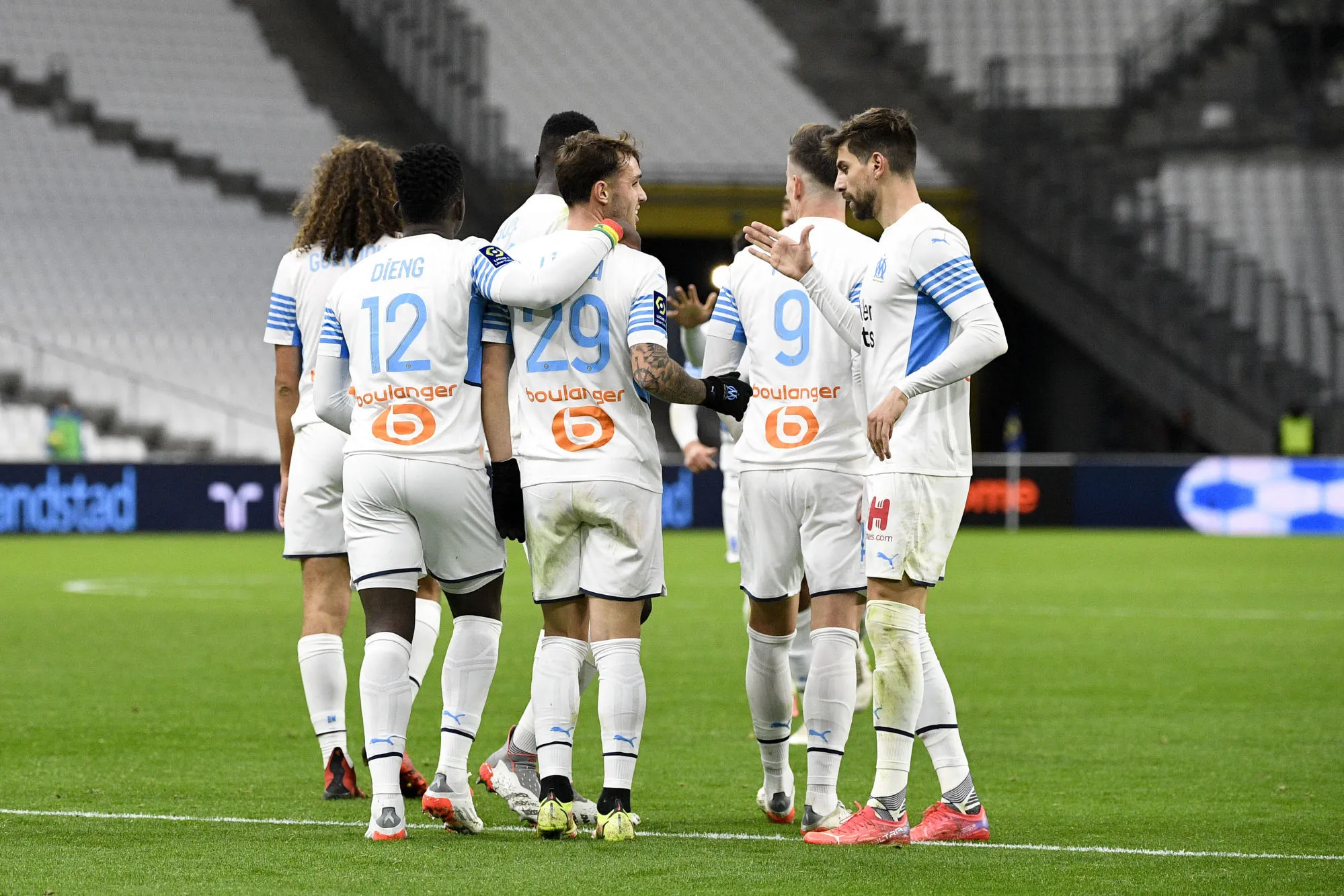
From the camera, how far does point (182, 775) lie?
6.90m

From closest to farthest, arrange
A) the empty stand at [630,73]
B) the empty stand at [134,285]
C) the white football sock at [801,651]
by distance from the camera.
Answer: the white football sock at [801,651], the empty stand at [134,285], the empty stand at [630,73]

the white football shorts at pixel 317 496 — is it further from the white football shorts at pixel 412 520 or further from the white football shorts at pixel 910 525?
the white football shorts at pixel 910 525

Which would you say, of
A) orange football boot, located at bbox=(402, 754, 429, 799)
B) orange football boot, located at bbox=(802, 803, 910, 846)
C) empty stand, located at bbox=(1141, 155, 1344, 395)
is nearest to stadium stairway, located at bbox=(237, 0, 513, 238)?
empty stand, located at bbox=(1141, 155, 1344, 395)

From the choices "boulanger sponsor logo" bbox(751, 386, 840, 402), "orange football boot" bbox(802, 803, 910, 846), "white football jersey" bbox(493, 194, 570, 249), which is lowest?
"orange football boot" bbox(802, 803, 910, 846)

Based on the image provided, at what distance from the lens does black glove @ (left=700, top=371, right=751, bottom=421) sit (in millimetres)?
5637

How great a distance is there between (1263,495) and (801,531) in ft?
67.7

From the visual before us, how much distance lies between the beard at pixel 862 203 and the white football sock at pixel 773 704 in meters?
1.40

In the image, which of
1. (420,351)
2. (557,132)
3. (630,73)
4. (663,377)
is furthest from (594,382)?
(630,73)

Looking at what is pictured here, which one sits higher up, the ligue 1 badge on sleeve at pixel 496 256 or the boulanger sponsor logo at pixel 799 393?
the ligue 1 badge on sleeve at pixel 496 256

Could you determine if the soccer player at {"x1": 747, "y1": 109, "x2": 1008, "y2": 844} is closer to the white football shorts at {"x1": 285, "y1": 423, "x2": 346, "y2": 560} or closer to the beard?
the beard

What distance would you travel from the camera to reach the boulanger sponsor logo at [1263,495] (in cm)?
2458

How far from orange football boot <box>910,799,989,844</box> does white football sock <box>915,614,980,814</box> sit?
0.02 meters

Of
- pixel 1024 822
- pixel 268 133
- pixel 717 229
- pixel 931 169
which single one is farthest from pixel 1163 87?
pixel 1024 822

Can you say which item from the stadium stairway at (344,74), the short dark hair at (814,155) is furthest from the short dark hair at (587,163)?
the stadium stairway at (344,74)
